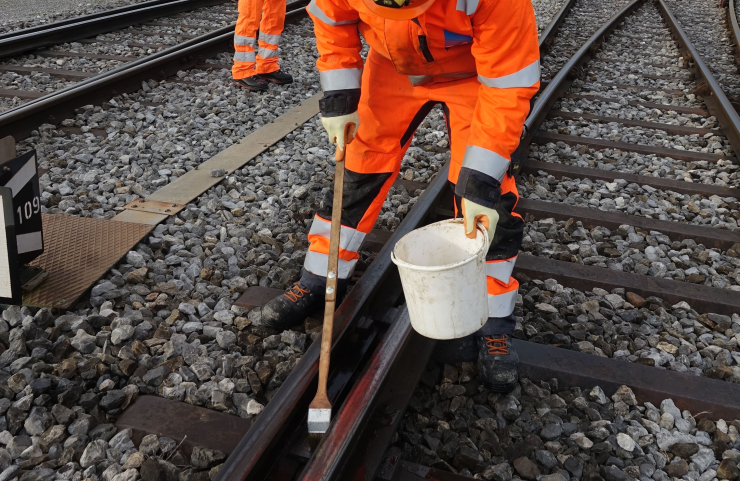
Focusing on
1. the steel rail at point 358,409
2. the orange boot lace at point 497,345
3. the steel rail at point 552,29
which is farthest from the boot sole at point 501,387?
the steel rail at point 552,29

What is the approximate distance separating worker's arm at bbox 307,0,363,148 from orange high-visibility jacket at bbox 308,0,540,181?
0.09 ft

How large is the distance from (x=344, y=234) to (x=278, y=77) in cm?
362

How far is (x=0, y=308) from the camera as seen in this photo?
267 centimetres

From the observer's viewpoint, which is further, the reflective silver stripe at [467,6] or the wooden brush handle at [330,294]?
the wooden brush handle at [330,294]

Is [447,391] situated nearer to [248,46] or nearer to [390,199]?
[390,199]

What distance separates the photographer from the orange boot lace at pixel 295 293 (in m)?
2.66

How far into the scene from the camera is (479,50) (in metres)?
2.01

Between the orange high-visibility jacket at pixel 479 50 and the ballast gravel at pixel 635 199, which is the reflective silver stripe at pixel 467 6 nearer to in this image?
the orange high-visibility jacket at pixel 479 50

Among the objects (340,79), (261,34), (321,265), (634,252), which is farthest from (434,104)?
(261,34)

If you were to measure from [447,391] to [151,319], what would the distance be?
4.26 ft

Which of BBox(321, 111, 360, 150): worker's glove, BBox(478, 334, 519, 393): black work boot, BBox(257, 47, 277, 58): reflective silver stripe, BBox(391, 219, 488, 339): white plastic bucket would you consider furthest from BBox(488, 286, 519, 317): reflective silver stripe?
BBox(257, 47, 277, 58): reflective silver stripe

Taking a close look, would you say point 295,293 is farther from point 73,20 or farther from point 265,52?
point 73,20

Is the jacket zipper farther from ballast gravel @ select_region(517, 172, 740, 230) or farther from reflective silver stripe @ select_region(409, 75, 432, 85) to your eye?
ballast gravel @ select_region(517, 172, 740, 230)

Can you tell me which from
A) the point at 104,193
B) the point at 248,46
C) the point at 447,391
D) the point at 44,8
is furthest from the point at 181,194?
the point at 44,8
